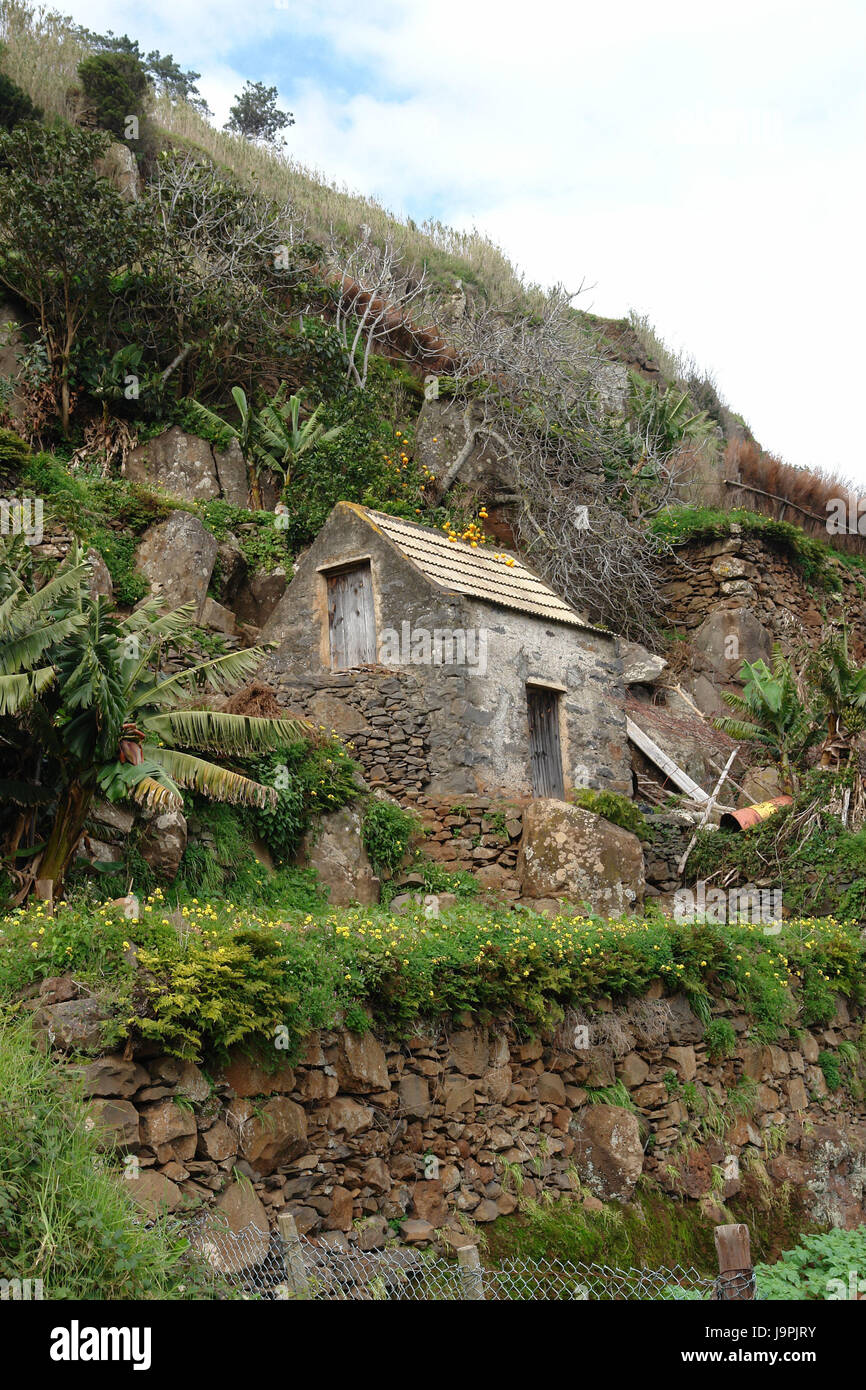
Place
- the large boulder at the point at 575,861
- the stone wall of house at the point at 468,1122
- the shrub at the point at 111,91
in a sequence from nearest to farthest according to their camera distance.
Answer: the stone wall of house at the point at 468,1122
the large boulder at the point at 575,861
the shrub at the point at 111,91

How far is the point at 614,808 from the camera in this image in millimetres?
14742

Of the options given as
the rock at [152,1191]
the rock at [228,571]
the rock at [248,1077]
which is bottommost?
the rock at [152,1191]

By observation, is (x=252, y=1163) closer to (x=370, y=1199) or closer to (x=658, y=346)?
(x=370, y=1199)

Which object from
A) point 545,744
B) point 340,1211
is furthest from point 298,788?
point 340,1211

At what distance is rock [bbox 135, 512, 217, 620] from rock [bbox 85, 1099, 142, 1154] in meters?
10.2

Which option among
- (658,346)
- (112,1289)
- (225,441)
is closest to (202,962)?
(112,1289)

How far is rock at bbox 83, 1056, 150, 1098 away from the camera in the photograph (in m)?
6.29

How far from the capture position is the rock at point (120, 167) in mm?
22422

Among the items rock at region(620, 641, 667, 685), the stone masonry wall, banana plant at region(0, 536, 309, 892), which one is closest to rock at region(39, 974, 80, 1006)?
banana plant at region(0, 536, 309, 892)

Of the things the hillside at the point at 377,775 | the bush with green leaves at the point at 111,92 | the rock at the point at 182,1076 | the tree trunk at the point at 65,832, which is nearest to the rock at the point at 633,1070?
the hillside at the point at 377,775

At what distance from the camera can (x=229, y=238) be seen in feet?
66.6

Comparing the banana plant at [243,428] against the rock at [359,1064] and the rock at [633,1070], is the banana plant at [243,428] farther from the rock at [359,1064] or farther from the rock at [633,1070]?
the rock at [359,1064]

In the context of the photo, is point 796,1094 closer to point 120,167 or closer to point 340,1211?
point 340,1211

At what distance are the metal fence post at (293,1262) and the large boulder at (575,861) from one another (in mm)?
6611
